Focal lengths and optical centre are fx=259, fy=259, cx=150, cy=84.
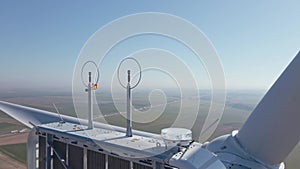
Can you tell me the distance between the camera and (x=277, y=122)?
3131mm

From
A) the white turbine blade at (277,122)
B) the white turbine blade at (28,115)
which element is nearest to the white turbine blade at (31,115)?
the white turbine blade at (28,115)

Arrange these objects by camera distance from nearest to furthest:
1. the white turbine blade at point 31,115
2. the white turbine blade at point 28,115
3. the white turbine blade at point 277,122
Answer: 1. the white turbine blade at point 277,122
2. the white turbine blade at point 31,115
3. the white turbine blade at point 28,115

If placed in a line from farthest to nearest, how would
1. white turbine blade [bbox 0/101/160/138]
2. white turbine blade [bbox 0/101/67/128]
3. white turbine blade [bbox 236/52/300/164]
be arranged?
white turbine blade [bbox 0/101/67/128], white turbine blade [bbox 0/101/160/138], white turbine blade [bbox 236/52/300/164]

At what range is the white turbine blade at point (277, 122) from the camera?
2.97 metres

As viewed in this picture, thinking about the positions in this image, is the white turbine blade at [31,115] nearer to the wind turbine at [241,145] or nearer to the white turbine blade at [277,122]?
the wind turbine at [241,145]

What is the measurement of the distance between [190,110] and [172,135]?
101cm

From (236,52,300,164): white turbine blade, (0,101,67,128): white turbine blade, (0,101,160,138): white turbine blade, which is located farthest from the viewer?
(0,101,67,128): white turbine blade

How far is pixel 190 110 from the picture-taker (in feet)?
14.4

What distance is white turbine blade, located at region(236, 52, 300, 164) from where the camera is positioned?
9.75 feet

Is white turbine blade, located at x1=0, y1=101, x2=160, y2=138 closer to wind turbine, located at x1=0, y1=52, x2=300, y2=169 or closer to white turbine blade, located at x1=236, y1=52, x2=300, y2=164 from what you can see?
wind turbine, located at x1=0, y1=52, x2=300, y2=169

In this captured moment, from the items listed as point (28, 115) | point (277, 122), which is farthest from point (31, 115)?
point (277, 122)

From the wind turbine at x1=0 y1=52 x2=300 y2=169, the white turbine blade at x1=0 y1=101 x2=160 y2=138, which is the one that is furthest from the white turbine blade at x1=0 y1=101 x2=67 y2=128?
the wind turbine at x1=0 y1=52 x2=300 y2=169

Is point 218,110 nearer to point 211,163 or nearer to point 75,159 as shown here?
point 211,163

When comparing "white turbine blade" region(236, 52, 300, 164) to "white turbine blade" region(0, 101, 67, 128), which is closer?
"white turbine blade" region(236, 52, 300, 164)
